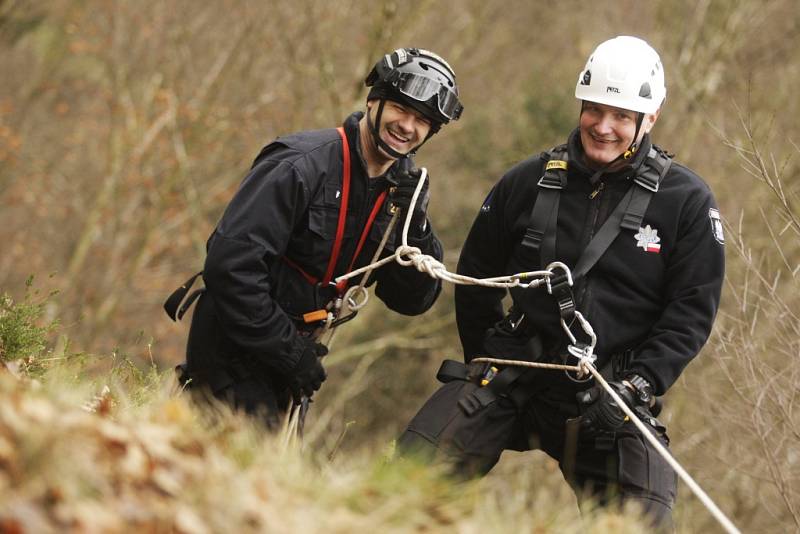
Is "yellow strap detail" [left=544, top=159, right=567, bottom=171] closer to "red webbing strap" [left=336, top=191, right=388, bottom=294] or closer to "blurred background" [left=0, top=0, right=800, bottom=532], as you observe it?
"red webbing strap" [left=336, top=191, right=388, bottom=294]

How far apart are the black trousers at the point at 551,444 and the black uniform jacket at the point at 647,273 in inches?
11.9

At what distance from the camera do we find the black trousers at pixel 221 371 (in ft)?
16.4

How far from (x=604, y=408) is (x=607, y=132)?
4.35 feet

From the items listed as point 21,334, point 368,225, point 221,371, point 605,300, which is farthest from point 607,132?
point 21,334

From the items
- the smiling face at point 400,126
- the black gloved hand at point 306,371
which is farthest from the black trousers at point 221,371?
the smiling face at point 400,126

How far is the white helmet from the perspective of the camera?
4930mm

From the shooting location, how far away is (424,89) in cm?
496

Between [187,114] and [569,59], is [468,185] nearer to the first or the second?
[569,59]

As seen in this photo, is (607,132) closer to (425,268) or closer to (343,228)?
(425,268)

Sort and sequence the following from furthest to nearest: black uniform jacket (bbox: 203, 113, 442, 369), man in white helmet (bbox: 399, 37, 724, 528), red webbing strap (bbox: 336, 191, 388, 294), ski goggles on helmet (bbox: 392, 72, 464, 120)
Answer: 1. red webbing strap (bbox: 336, 191, 388, 294)
2. ski goggles on helmet (bbox: 392, 72, 464, 120)
3. man in white helmet (bbox: 399, 37, 724, 528)
4. black uniform jacket (bbox: 203, 113, 442, 369)

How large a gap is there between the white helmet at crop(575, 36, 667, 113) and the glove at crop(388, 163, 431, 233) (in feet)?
2.97

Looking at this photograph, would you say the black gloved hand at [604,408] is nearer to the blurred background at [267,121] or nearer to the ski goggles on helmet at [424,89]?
the ski goggles on helmet at [424,89]

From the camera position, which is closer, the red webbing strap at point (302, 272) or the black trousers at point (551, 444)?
the black trousers at point (551, 444)

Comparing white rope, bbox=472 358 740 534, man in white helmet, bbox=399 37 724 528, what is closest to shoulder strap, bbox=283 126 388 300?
man in white helmet, bbox=399 37 724 528
